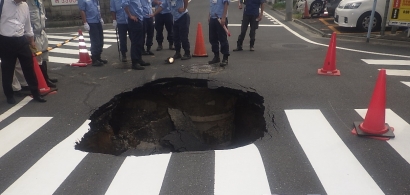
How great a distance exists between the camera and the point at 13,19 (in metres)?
5.42

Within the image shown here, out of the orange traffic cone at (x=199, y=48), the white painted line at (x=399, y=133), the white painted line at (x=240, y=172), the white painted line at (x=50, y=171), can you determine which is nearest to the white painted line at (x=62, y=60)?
the orange traffic cone at (x=199, y=48)

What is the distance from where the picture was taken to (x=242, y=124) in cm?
676

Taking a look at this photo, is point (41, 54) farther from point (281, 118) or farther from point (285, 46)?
point (285, 46)

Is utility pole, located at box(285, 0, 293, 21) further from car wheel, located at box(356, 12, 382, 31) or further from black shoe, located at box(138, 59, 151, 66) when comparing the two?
black shoe, located at box(138, 59, 151, 66)

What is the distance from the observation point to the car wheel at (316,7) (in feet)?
59.0

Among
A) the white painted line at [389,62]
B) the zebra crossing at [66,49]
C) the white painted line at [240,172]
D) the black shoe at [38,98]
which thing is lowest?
the white painted line at [240,172]

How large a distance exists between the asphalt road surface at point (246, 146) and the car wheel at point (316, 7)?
10.4 metres

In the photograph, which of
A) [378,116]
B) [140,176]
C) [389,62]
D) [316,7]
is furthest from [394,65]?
[316,7]

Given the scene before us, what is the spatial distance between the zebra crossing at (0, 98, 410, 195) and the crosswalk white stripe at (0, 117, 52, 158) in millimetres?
13

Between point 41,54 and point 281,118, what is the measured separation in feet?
14.9

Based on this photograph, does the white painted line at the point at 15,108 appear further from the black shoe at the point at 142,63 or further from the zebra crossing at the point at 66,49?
the zebra crossing at the point at 66,49

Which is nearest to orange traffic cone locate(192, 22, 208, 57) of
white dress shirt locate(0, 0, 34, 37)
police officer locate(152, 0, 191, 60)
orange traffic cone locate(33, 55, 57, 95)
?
police officer locate(152, 0, 191, 60)

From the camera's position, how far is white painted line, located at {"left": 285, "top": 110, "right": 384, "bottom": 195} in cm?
351

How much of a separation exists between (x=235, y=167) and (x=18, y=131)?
10.4ft
